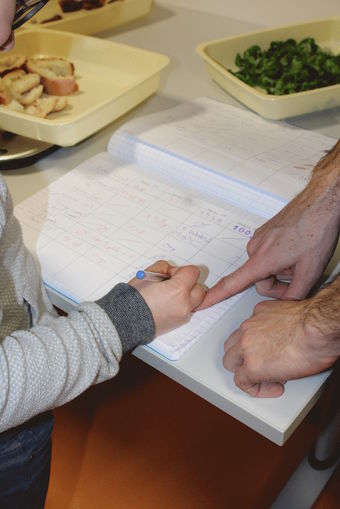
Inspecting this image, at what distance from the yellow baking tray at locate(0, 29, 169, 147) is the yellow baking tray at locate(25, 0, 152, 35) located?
114 mm

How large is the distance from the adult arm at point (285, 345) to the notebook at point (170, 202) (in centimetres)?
6

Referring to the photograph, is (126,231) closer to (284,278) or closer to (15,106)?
(284,278)

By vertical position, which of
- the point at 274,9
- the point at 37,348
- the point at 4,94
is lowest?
the point at 37,348

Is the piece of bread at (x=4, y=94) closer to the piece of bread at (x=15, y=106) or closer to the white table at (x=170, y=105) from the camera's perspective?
the piece of bread at (x=15, y=106)

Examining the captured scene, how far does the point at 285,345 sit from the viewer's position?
0.60 meters

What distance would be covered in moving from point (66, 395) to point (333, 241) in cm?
38

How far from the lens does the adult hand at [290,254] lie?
2.24 feet

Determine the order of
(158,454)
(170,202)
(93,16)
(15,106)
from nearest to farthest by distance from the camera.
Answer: (170,202) < (15,106) < (158,454) < (93,16)

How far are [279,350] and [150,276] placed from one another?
0.18 meters

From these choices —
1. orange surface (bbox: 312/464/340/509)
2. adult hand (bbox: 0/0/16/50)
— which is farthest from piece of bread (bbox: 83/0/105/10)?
orange surface (bbox: 312/464/340/509)

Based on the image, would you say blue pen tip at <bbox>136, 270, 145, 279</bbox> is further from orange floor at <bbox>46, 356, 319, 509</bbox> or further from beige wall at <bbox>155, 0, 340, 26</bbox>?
beige wall at <bbox>155, 0, 340, 26</bbox>

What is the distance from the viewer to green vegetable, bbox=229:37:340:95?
3.61 ft

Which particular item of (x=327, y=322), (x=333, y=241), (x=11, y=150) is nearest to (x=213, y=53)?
(x=11, y=150)

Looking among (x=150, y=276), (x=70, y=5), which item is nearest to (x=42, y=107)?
(x=150, y=276)
